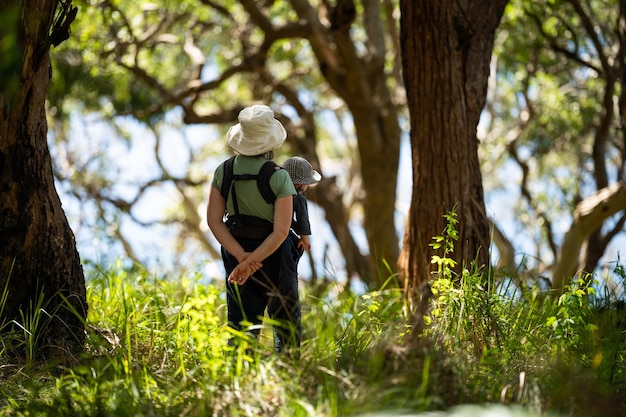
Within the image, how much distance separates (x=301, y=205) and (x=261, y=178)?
0.35 metres

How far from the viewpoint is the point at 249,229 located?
438 cm

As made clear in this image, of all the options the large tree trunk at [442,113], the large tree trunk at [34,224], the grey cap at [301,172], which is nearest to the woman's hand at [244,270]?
the grey cap at [301,172]

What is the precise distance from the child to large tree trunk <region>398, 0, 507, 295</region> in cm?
149

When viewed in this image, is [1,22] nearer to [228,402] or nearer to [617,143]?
[228,402]

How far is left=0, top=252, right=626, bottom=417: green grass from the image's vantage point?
3488 mm

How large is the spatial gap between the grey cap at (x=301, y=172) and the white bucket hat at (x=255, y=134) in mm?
258

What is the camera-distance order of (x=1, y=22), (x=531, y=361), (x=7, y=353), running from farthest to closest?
1. (x=7, y=353)
2. (x=531, y=361)
3. (x=1, y=22)

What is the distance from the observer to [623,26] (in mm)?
9250

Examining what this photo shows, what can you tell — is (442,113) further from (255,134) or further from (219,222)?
(219,222)

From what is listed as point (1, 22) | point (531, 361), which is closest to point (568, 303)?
point (531, 361)

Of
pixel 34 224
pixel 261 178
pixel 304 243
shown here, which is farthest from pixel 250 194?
pixel 34 224

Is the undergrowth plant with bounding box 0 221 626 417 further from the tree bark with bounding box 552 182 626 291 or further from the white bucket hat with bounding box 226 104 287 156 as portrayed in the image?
the tree bark with bounding box 552 182 626 291

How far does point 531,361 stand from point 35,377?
265 centimetres

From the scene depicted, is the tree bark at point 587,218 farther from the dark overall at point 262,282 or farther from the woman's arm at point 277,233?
the woman's arm at point 277,233
